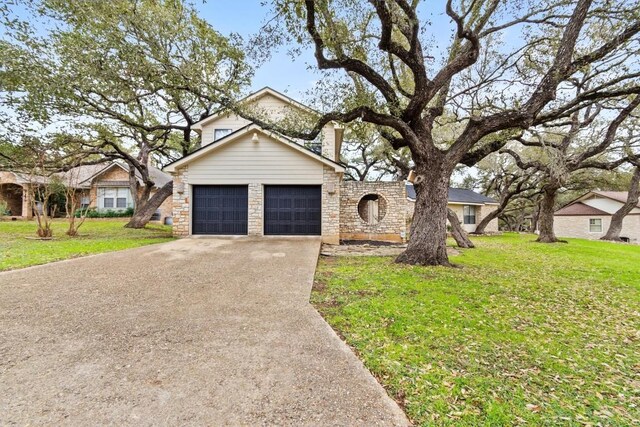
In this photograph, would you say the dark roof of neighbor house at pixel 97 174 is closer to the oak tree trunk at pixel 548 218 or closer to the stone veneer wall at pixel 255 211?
the stone veneer wall at pixel 255 211

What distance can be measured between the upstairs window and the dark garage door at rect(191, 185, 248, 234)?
18.6m

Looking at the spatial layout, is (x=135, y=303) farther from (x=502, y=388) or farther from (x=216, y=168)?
(x=216, y=168)

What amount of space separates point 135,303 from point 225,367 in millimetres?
2349

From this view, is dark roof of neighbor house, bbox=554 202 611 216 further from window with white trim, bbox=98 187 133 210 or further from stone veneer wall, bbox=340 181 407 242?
window with white trim, bbox=98 187 133 210

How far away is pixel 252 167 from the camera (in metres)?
11.7

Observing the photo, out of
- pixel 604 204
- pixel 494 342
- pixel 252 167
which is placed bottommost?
pixel 494 342

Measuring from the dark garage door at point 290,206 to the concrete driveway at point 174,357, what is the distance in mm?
6651

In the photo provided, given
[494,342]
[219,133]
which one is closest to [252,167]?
[219,133]

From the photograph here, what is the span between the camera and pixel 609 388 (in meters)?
2.62

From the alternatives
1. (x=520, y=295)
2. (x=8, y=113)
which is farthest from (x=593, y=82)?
(x=8, y=113)

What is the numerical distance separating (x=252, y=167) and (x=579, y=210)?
92.6ft

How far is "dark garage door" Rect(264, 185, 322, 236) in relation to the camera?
1193cm

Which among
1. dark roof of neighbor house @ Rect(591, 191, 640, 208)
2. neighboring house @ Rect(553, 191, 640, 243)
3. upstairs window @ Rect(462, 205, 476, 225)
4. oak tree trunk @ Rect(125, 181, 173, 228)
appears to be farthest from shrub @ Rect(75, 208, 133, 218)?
dark roof of neighbor house @ Rect(591, 191, 640, 208)

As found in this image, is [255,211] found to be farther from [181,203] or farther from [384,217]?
[384,217]
